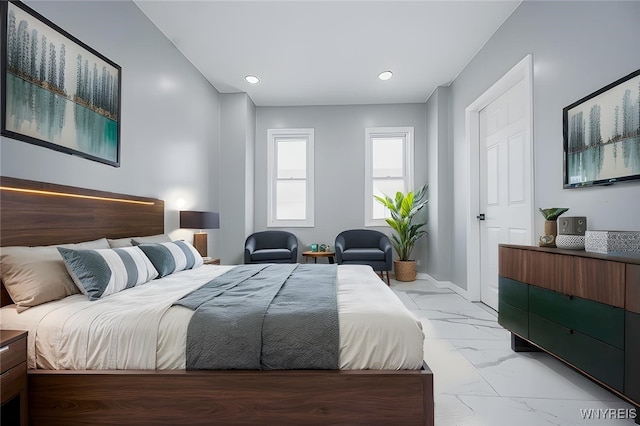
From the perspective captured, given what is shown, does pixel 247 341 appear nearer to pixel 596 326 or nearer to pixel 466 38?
pixel 596 326

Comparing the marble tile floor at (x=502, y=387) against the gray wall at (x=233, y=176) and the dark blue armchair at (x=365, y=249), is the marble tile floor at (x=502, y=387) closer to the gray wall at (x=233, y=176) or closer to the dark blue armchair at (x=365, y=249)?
the dark blue armchair at (x=365, y=249)

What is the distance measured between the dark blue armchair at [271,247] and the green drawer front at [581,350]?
3.08 meters

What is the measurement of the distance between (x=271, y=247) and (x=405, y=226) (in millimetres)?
2110

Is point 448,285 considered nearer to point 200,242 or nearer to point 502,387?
point 502,387

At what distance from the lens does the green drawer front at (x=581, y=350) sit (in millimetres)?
1534

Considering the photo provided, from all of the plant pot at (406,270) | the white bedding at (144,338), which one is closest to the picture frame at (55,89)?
the white bedding at (144,338)

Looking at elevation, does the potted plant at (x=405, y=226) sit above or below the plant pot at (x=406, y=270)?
above

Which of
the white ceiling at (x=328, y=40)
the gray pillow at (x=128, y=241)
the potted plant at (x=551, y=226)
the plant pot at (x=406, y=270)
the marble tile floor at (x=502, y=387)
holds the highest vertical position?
the white ceiling at (x=328, y=40)

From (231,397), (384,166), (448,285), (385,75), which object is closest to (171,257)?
(231,397)

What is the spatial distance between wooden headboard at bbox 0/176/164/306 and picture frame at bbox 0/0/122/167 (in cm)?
28

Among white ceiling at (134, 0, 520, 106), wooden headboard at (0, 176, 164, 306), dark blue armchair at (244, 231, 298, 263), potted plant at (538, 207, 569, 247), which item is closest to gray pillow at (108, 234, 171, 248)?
wooden headboard at (0, 176, 164, 306)

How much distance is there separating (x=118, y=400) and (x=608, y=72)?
10.3ft

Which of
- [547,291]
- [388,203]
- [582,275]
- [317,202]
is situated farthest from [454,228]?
[582,275]

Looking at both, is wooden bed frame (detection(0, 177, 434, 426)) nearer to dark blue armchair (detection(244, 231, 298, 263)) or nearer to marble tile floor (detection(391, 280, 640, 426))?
marble tile floor (detection(391, 280, 640, 426))
